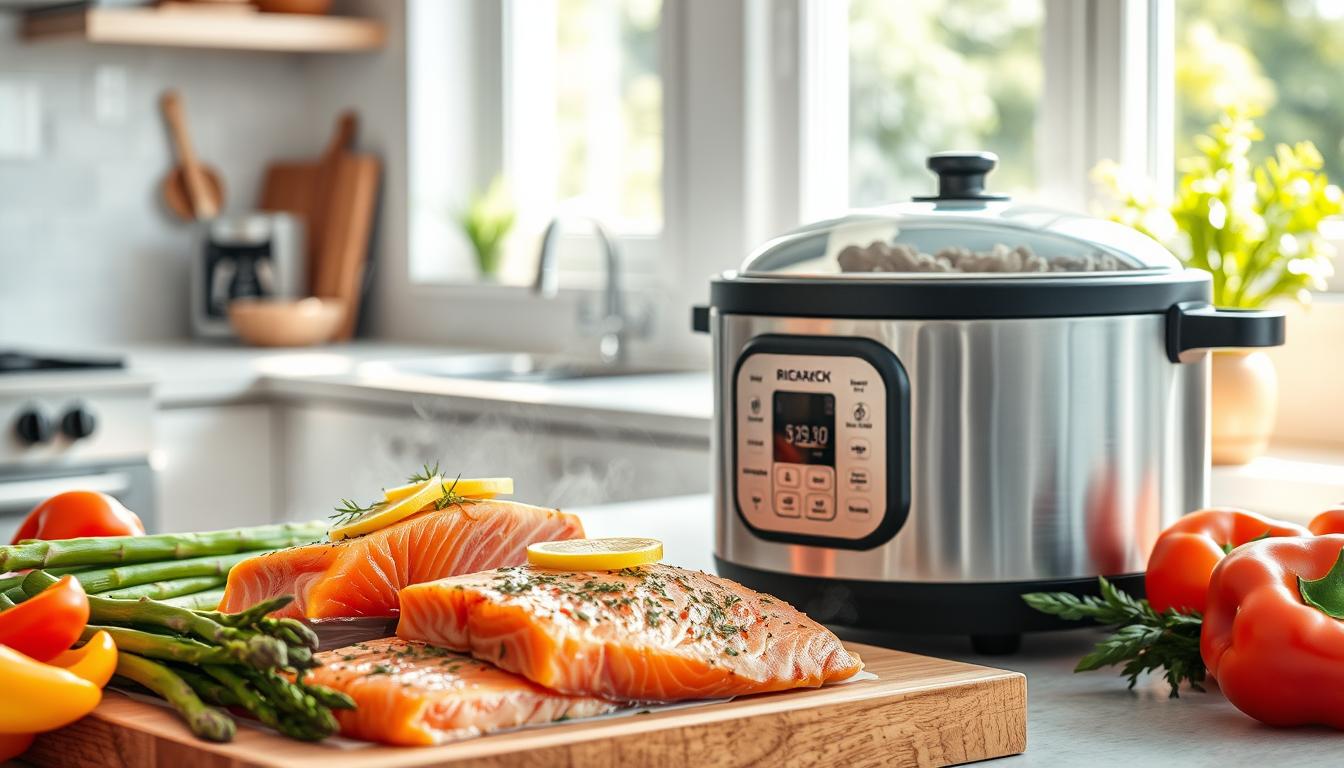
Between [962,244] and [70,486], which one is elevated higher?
[962,244]

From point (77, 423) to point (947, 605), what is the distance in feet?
6.75

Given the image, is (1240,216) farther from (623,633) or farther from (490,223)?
(490,223)

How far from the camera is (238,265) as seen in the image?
12.4 feet

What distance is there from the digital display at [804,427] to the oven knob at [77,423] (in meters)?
1.94

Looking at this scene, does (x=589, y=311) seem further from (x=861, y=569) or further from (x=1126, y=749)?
(x=1126, y=749)

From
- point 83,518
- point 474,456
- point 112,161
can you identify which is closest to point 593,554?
point 83,518

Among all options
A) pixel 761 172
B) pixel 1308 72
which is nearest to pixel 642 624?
pixel 1308 72

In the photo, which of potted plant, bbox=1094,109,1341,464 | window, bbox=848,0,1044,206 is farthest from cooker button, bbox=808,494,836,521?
window, bbox=848,0,1044,206

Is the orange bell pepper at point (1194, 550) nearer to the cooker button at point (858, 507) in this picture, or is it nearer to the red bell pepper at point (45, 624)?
the cooker button at point (858, 507)

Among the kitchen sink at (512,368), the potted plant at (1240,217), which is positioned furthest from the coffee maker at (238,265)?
the potted plant at (1240,217)

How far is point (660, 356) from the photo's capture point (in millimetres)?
3145

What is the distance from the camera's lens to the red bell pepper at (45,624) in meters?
0.86

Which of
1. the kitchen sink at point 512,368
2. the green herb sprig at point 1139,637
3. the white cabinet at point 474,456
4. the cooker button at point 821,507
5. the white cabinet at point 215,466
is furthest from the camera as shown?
the kitchen sink at point 512,368

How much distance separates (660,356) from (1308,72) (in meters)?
1.34
